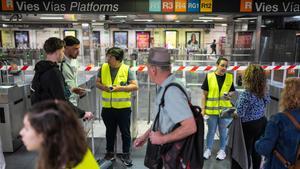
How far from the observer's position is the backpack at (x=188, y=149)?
70.9 inches

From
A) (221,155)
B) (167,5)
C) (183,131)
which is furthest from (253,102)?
(167,5)

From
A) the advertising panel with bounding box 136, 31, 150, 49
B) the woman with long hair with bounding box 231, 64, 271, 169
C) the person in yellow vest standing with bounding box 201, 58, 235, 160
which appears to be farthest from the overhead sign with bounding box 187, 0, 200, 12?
the advertising panel with bounding box 136, 31, 150, 49

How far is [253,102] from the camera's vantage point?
2633 mm

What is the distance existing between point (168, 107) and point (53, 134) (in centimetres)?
84

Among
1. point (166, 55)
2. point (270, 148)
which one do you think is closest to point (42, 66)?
point (166, 55)

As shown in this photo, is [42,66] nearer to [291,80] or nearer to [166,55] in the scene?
[166,55]

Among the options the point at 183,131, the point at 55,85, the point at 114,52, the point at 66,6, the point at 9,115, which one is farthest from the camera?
the point at 66,6

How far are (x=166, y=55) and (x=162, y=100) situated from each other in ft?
1.01

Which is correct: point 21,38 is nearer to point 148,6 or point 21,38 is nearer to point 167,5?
point 148,6

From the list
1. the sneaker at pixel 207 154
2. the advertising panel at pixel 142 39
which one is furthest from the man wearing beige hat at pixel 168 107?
the advertising panel at pixel 142 39

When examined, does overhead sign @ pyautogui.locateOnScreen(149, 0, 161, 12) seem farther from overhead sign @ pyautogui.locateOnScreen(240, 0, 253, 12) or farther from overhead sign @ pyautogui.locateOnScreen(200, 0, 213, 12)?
overhead sign @ pyautogui.locateOnScreen(240, 0, 253, 12)

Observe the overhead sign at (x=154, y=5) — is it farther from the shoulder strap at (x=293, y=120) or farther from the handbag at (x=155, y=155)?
the shoulder strap at (x=293, y=120)

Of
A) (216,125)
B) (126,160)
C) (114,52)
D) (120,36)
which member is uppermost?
(120,36)

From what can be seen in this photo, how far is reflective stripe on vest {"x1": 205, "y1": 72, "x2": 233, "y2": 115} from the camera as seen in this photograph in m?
3.54
